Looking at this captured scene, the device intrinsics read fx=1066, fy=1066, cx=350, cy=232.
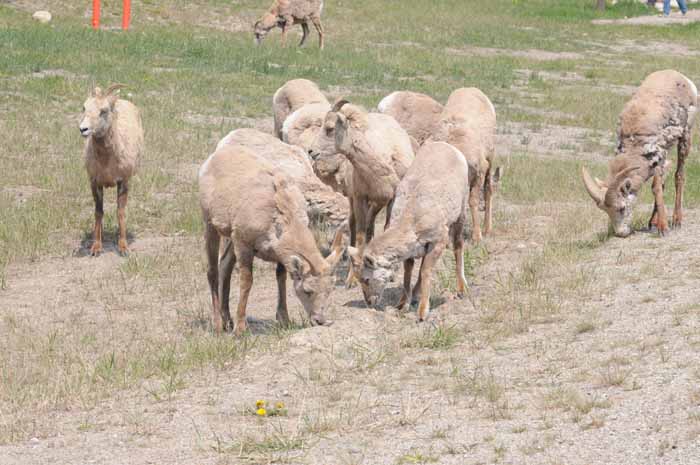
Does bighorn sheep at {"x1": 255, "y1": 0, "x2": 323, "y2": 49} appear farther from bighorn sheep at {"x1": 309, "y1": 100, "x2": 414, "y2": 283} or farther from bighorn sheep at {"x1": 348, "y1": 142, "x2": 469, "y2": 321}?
bighorn sheep at {"x1": 348, "y1": 142, "x2": 469, "y2": 321}

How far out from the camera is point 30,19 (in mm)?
29062

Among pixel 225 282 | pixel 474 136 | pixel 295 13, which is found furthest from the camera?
pixel 295 13

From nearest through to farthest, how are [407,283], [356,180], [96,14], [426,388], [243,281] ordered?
[426,388], [243,281], [407,283], [356,180], [96,14]

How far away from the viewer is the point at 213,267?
9555mm

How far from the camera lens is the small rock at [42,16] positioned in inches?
1150

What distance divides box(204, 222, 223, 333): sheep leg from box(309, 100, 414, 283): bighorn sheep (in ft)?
4.73

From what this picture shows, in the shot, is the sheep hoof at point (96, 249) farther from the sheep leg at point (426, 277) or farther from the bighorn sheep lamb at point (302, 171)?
the sheep leg at point (426, 277)

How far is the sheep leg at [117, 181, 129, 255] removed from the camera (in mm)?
12103

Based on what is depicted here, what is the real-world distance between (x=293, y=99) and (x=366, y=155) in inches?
149

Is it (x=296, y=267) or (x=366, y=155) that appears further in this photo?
(x=366, y=155)

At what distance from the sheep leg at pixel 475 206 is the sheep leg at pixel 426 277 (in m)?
2.77

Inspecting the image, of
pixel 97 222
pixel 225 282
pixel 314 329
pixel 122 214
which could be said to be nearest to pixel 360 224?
pixel 225 282

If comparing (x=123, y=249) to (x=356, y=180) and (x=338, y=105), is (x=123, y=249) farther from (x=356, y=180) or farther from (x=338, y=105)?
(x=338, y=105)

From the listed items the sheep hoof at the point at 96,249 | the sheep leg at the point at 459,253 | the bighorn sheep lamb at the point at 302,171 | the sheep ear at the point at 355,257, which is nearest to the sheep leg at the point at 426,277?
the sheep ear at the point at 355,257
